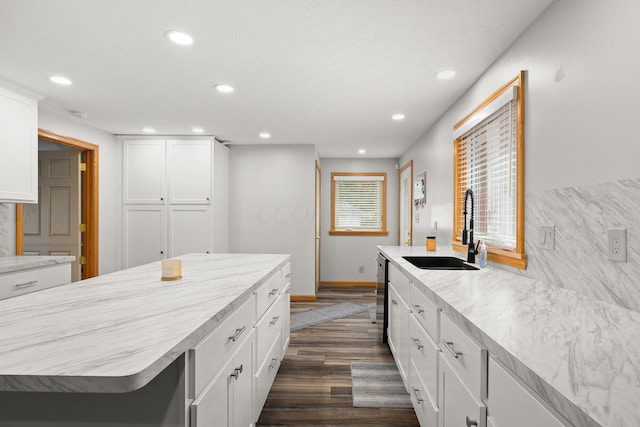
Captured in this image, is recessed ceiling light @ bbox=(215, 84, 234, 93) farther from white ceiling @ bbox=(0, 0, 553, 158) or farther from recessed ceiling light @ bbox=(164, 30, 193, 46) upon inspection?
recessed ceiling light @ bbox=(164, 30, 193, 46)

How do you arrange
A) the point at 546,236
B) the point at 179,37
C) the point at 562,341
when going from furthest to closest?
1. the point at 179,37
2. the point at 546,236
3. the point at 562,341

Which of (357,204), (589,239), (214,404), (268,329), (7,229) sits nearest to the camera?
(214,404)

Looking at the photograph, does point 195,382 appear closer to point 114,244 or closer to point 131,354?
point 131,354

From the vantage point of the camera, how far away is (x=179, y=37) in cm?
203

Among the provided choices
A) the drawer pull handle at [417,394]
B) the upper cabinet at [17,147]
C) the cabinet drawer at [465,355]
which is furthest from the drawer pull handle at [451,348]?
the upper cabinet at [17,147]

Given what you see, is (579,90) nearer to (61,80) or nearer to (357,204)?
(61,80)

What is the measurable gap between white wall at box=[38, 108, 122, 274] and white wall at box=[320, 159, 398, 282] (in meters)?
3.25

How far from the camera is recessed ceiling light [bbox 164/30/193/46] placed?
1.99 m

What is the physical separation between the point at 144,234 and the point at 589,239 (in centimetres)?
476

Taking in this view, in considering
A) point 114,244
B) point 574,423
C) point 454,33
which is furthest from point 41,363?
point 114,244

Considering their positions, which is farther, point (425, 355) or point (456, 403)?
point (425, 355)

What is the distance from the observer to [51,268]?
2885 mm

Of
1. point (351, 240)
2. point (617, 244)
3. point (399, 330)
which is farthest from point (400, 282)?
point (351, 240)

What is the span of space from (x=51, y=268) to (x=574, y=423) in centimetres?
359
